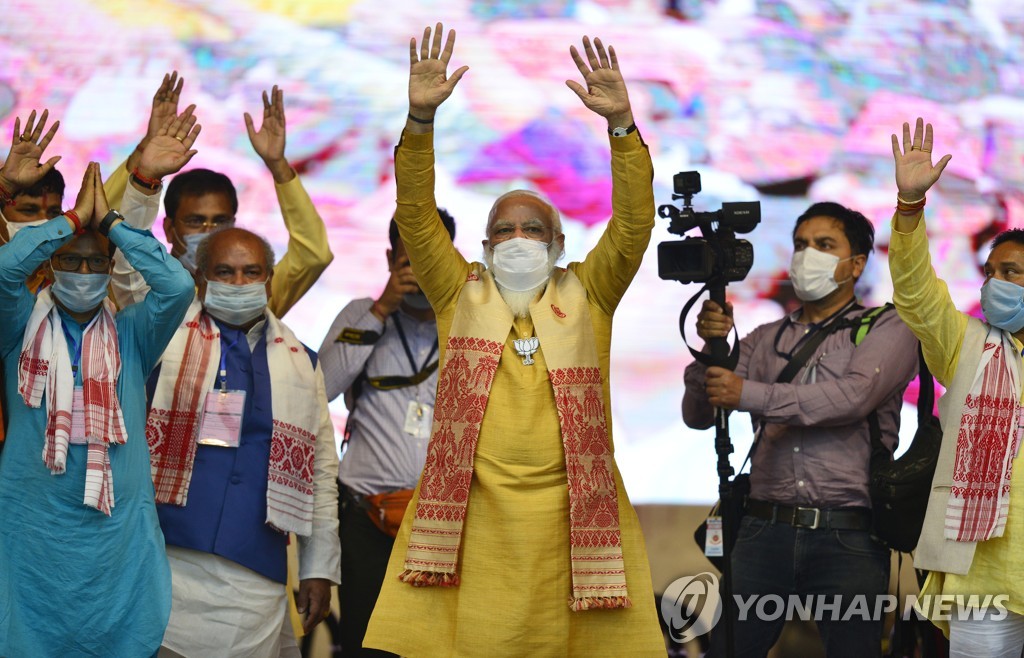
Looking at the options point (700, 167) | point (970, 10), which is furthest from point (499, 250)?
point (970, 10)

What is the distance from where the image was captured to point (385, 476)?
4.65m

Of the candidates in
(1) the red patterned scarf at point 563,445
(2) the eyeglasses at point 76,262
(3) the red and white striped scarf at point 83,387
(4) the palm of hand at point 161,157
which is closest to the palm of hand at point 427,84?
(1) the red patterned scarf at point 563,445

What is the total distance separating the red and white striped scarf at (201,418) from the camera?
4.03 meters

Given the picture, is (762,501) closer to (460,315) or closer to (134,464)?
(460,315)

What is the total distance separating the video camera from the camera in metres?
4.37

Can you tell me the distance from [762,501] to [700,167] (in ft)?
6.44

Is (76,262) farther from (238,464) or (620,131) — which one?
(620,131)

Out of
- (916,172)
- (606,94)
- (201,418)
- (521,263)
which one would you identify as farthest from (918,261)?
(201,418)

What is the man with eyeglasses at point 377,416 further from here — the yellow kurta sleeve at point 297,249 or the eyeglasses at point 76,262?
the eyeglasses at point 76,262

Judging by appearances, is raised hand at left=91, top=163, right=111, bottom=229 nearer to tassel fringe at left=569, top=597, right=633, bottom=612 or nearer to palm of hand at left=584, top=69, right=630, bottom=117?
palm of hand at left=584, top=69, right=630, bottom=117

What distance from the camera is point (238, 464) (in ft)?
13.3

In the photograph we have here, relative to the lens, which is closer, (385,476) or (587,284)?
(587,284)

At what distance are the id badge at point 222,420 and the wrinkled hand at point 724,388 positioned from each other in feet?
4.77

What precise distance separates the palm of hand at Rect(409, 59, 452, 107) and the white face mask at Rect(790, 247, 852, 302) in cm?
152
